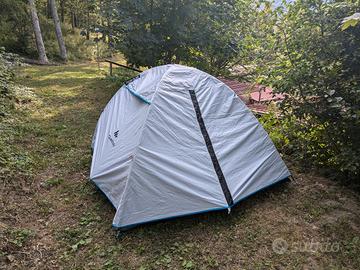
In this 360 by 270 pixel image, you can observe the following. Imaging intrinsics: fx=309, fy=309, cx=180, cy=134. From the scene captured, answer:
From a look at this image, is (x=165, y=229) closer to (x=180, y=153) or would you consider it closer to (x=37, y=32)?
(x=180, y=153)

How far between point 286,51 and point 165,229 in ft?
9.53

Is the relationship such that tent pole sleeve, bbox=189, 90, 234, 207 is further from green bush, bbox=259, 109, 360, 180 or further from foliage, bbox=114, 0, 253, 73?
foliage, bbox=114, 0, 253, 73

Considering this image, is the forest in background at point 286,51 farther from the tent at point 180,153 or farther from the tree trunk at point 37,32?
the tree trunk at point 37,32

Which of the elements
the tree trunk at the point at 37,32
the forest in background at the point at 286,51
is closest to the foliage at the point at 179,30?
the forest in background at the point at 286,51

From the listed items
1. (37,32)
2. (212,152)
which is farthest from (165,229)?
(37,32)

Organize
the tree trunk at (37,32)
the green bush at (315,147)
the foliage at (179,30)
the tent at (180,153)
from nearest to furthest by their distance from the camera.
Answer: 1. the tent at (180,153)
2. the green bush at (315,147)
3. the foliage at (179,30)
4. the tree trunk at (37,32)

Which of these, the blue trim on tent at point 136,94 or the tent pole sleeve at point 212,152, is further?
the blue trim on tent at point 136,94

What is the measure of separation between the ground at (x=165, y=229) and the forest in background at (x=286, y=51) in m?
0.51

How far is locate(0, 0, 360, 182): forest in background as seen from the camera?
3725mm

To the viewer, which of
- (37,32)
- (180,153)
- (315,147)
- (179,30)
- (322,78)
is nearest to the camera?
(180,153)

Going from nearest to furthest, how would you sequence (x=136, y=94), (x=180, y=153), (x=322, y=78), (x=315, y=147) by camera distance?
1. (x=180, y=153)
2. (x=322, y=78)
3. (x=136, y=94)
4. (x=315, y=147)

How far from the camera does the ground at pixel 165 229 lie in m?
2.94

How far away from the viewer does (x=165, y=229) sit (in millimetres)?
3283

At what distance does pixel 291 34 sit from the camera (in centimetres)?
418
